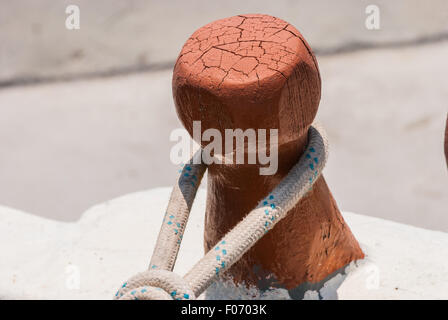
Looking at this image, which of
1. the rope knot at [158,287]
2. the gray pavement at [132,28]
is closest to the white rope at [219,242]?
the rope knot at [158,287]

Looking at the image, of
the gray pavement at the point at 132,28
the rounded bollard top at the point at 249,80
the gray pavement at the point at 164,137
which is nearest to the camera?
the rounded bollard top at the point at 249,80

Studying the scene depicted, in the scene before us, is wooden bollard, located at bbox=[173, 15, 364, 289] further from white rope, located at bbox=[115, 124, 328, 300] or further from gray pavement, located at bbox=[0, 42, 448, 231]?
gray pavement, located at bbox=[0, 42, 448, 231]

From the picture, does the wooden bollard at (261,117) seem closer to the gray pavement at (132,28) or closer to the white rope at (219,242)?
the white rope at (219,242)

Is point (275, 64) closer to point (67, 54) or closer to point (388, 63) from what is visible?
point (388, 63)

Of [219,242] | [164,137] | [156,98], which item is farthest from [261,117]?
[156,98]

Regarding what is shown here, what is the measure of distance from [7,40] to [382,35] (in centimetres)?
126

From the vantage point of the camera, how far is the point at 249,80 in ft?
2.87

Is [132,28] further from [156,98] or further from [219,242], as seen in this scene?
[219,242]

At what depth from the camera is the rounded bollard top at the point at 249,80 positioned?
0.88m

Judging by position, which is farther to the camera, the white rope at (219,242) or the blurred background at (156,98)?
the blurred background at (156,98)

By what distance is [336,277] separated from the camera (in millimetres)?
1115

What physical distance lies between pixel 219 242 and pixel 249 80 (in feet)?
0.71

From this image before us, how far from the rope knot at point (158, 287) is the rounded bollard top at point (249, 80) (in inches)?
7.7
